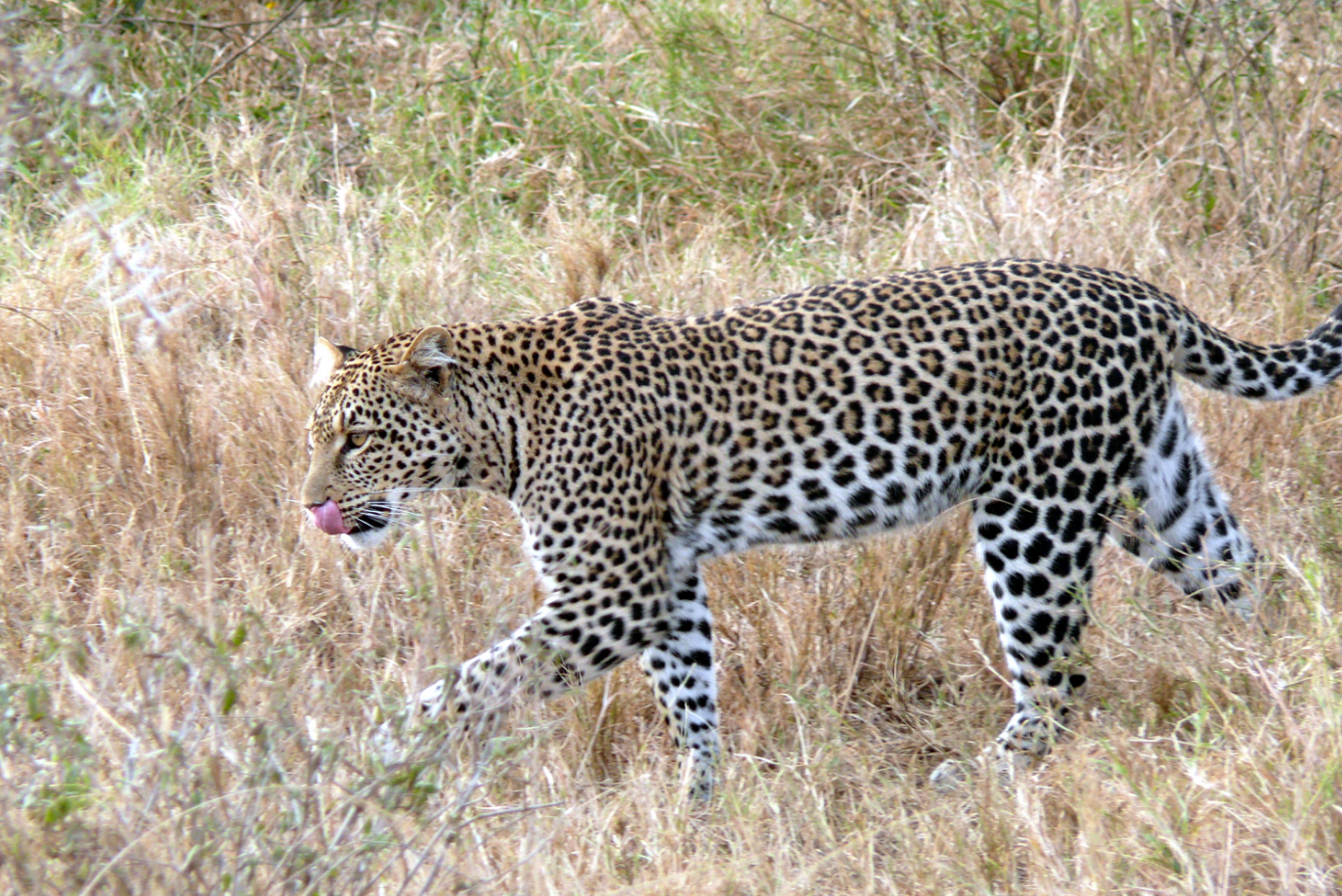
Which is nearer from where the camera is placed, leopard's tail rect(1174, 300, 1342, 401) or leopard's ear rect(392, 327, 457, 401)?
leopard's ear rect(392, 327, 457, 401)

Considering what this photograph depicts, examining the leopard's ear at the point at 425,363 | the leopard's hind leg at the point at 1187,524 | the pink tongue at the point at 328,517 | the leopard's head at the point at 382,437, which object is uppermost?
the leopard's ear at the point at 425,363

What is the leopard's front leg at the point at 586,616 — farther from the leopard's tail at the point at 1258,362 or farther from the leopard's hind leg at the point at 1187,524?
the leopard's tail at the point at 1258,362

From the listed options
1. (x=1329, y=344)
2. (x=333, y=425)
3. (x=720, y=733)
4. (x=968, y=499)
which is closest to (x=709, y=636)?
(x=720, y=733)

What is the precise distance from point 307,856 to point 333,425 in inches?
77.9

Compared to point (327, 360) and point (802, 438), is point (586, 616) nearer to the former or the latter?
point (802, 438)

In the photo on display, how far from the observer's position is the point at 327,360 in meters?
5.33

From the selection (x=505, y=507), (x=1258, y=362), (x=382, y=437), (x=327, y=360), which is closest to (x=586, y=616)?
(x=382, y=437)

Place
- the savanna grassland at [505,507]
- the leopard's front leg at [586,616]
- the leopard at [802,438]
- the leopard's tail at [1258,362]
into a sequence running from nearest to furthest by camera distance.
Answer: the savanna grassland at [505,507]
the leopard's front leg at [586,616]
the leopard at [802,438]
the leopard's tail at [1258,362]

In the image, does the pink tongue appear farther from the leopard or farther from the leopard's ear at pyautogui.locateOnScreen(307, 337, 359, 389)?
the leopard's ear at pyautogui.locateOnScreen(307, 337, 359, 389)

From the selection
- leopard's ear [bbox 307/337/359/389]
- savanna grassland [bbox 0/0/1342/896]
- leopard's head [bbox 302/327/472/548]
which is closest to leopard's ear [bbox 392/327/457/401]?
leopard's head [bbox 302/327/472/548]

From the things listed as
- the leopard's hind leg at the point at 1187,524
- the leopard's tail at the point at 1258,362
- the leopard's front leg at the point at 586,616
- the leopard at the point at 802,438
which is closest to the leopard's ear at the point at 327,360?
the leopard at the point at 802,438

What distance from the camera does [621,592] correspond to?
4.89 metres

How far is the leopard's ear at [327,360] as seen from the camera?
5258mm

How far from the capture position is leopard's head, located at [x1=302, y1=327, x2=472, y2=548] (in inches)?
197
